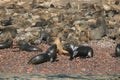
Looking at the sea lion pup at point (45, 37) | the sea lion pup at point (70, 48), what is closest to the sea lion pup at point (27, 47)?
the sea lion pup at point (70, 48)

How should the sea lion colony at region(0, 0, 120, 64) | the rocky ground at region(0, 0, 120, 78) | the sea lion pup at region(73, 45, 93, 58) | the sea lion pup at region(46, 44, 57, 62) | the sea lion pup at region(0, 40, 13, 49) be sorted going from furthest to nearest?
the sea lion pup at region(0, 40, 13, 49) < the sea lion colony at region(0, 0, 120, 64) < the sea lion pup at region(73, 45, 93, 58) < the sea lion pup at region(46, 44, 57, 62) < the rocky ground at region(0, 0, 120, 78)

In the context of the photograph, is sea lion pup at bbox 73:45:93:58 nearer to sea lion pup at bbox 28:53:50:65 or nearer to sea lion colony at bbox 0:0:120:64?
sea lion colony at bbox 0:0:120:64

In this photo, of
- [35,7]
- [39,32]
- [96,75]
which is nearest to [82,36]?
[39,32]

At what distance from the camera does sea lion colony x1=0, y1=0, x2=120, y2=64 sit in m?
12.4

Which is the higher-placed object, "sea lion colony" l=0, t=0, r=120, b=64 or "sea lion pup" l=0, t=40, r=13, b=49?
"sea lion pup" l=0, t=40, r=13, b=49

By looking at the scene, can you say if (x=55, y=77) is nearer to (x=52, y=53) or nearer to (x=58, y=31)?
(x=52, y=53)

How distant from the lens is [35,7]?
2377 centimetres

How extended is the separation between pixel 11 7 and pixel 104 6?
5.63 meters

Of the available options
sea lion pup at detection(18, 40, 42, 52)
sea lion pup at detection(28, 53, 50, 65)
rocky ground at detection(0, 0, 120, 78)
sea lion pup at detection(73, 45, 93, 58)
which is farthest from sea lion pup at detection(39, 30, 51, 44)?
sea lion pup at detection(28, 53, 50, 65)

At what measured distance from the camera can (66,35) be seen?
14.9 m

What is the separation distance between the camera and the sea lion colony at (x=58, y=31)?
Answer: 12.4 meters

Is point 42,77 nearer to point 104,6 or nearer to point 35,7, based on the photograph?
point 104,6

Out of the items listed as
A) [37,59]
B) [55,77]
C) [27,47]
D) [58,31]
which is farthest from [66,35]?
[55,77]

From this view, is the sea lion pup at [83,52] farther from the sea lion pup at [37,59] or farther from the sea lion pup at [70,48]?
the sea lion pup at [37,59]
